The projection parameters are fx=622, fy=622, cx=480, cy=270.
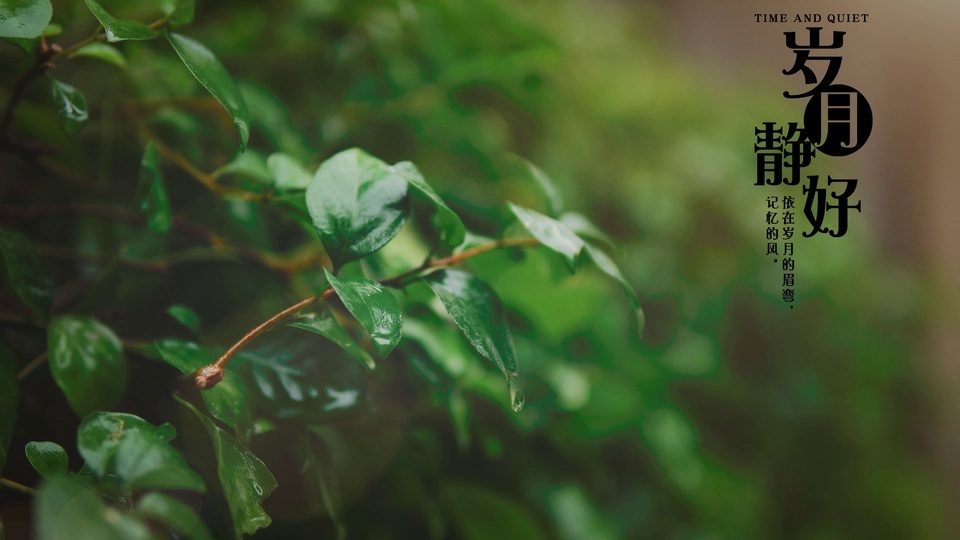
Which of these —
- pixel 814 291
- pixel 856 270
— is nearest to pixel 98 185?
pixel 814 291

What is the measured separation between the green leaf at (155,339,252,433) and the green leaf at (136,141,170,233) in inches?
3.1

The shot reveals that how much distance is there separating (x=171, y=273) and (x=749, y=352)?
975 millimetres

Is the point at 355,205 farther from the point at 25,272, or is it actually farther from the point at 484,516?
the point at 484,516

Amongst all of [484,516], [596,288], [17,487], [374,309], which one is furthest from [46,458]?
[596,288]

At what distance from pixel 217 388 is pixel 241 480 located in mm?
47

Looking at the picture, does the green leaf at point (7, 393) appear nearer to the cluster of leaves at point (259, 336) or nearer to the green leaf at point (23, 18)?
the cluster of leaves at point (259, 336)

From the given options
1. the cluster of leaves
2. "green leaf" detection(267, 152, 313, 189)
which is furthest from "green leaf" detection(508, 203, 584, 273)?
"green leaf" detection(267, 152, 313, 189)

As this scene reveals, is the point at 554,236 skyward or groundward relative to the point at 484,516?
skyward

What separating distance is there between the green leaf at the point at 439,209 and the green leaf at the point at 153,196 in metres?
0.14

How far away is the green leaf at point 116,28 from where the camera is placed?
Answer: 0.89ft

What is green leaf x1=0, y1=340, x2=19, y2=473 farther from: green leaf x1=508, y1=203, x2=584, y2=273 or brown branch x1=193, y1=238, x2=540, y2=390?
green leaf x1=508, y1=203, x2=584, y2=273

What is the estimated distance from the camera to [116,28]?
277 mm

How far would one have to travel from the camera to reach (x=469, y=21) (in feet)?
1.91

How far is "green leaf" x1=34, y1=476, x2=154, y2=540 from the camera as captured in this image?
18 cm
